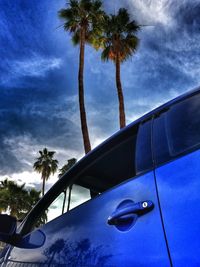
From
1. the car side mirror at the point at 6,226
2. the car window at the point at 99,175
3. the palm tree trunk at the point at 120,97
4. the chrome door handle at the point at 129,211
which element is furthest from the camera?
the palm tree trunk at the point at 120,97

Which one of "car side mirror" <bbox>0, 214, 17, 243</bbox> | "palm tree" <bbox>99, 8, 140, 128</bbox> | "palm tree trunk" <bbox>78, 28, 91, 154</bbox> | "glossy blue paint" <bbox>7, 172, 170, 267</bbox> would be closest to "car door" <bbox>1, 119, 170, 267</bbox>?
"glossy blue paint" <bbox>7, 172, 170, 267</bbox>

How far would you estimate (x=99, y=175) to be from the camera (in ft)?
6.82

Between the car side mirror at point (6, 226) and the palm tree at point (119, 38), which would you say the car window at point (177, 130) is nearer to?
the car side mirror at point (6, 226)

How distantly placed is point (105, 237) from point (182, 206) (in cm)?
43

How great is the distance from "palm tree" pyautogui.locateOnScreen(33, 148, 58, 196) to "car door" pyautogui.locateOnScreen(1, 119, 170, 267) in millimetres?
46367

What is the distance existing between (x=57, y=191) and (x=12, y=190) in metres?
48.9

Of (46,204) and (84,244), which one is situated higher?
(46,204)

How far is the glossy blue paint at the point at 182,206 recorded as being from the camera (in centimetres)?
96

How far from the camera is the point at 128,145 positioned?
75.0 inches

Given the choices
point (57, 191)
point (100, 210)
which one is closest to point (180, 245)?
point (100, 210)

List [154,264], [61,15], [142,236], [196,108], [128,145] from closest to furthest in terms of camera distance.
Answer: [154,264]
[142,236]
[196,108]
[128,145]
[61,15]

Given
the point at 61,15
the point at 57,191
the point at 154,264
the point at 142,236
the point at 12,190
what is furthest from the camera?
the point at 12,190

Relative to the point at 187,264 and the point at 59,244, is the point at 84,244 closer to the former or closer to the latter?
Answer: the point at 59,244

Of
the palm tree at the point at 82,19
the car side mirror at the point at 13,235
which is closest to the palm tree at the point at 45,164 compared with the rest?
the palm tree at the point at 82,19
